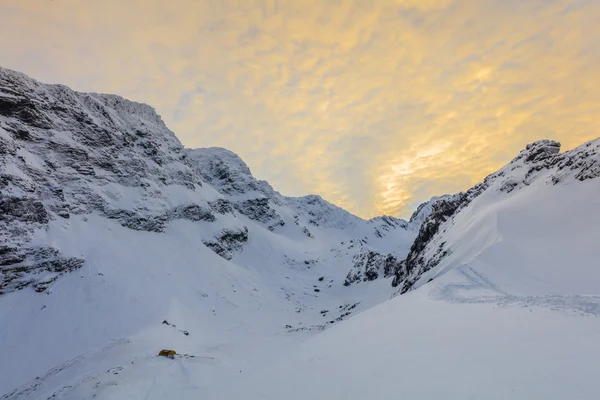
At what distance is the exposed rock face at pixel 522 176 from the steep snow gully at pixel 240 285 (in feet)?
0.94

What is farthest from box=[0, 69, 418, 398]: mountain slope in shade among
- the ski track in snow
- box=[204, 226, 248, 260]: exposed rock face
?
the ski track in snow

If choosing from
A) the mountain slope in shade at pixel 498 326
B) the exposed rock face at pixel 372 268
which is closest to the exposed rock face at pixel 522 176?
the mountain slope in shade at pixel 498 326

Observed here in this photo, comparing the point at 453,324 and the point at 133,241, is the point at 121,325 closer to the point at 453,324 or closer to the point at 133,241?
the point at 133,241

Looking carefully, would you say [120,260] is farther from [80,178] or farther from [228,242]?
[228,242]

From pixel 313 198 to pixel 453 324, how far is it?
156453 millimetres

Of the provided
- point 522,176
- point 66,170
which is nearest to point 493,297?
point 522,176

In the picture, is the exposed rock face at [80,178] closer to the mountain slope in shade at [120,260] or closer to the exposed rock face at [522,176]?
the mountain slope in shade at [120,260]

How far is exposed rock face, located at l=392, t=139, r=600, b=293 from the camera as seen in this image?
79.8ft

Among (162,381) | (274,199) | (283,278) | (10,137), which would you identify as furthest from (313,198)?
(162,381)

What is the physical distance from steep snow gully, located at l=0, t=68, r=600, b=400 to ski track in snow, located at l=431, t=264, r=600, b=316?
111mm

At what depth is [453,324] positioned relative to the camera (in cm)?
1079

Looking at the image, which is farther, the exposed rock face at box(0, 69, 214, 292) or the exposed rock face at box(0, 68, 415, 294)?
the exposed rock face at box(0, 68, 415, 294)

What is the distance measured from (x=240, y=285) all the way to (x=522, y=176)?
157ft

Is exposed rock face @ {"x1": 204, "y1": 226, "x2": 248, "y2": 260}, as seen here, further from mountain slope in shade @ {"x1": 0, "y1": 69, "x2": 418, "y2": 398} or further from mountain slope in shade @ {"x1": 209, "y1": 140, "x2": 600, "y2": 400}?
mountain slope in shade @ {"x1": 209, "y1": 140, "x2": 600, "y2": 400}
